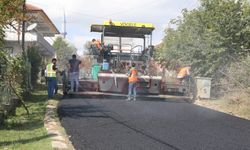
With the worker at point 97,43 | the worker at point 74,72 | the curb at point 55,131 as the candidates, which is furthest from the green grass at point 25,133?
the worker at point 97,43

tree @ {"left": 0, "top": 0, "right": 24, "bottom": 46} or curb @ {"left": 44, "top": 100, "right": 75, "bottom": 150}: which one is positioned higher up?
tree @ {"left": 0, "top": 0, "right": 24, "bottom": 46}

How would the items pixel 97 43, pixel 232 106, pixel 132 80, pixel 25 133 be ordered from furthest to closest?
pixel 97 43 < pixel 132 80 < pixel 232 106 < pixel 25 133

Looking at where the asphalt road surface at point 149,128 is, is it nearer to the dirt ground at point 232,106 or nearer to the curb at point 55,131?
the curb at point 55,131

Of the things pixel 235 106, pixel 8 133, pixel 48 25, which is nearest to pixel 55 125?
pixel 8 133

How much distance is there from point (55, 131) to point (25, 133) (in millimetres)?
539

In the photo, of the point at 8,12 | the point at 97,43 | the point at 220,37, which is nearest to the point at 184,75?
the point at 220,37

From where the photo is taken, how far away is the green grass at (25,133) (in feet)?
24.6

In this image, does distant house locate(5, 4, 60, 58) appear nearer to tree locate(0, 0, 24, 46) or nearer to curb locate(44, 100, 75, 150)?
tree locate(0, 0, 24, 46)

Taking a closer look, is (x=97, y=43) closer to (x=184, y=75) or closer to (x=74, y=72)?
(x=74, y=72)

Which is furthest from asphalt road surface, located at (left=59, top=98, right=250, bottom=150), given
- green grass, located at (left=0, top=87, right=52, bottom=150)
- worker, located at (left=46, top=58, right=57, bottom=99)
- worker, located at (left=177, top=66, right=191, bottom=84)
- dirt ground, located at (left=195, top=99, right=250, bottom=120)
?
worker, located at (left=177, top=66, right=191, bottom=84)

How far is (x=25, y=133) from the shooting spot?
8.73 meters

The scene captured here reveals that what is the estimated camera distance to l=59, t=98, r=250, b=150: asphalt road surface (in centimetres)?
796

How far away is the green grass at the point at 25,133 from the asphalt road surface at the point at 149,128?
503 millimetres

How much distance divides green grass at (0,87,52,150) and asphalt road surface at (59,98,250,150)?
503 millimetres
